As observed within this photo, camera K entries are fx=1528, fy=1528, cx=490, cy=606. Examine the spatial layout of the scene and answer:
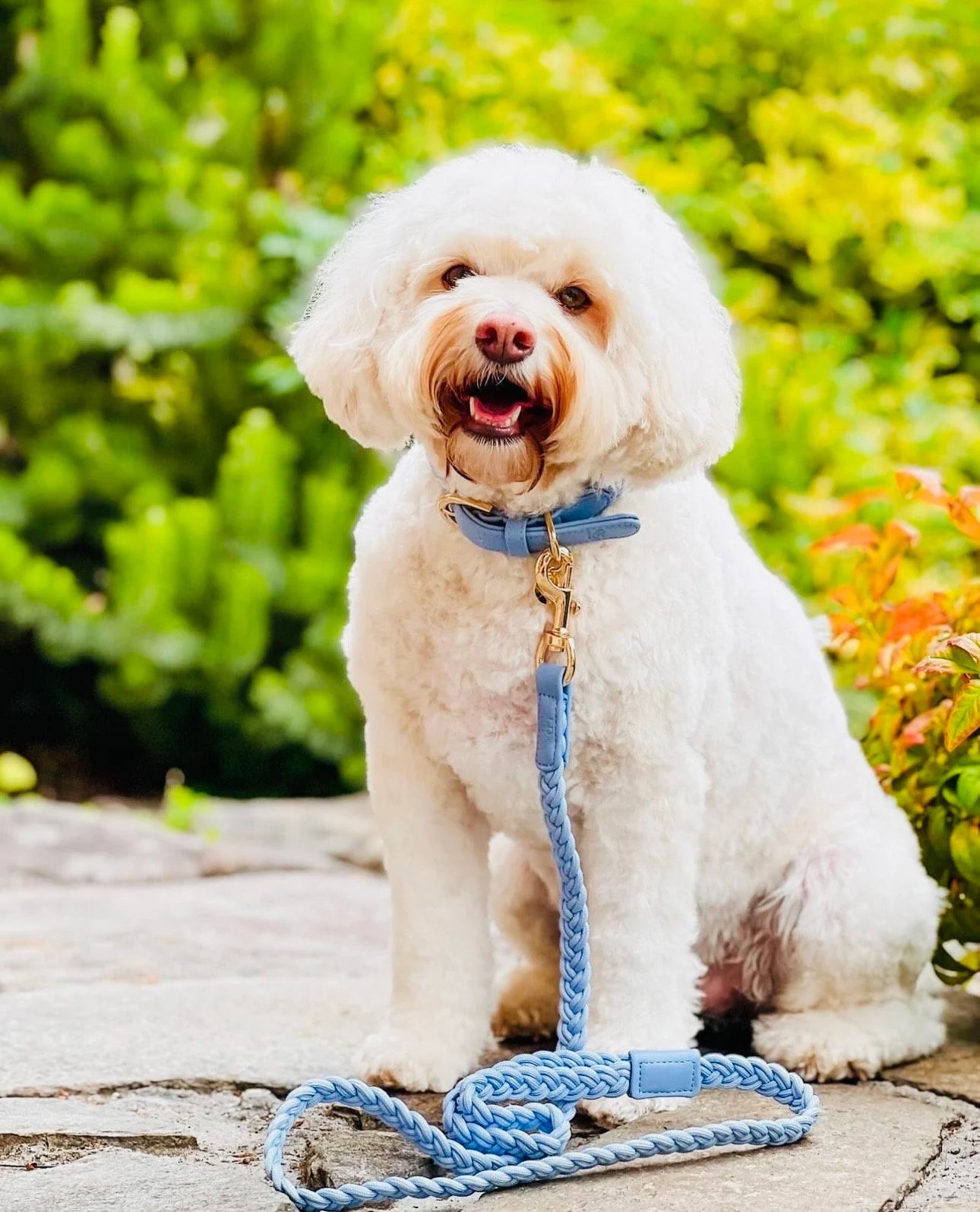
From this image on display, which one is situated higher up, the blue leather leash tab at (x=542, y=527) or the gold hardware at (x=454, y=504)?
the gold hardware at (x=454, y=504)

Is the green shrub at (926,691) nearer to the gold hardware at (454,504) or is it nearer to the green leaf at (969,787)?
the green leaf at (969,787)

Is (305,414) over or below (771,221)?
below

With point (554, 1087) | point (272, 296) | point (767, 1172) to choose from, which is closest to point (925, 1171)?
point (767, 1172)

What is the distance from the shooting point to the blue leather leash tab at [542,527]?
7.24 feet

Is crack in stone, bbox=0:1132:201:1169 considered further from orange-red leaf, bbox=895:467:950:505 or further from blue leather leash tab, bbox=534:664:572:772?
orange-red leaf, bbox=895:467:950:505

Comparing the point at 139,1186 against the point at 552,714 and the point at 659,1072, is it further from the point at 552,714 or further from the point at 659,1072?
the point at 552,714

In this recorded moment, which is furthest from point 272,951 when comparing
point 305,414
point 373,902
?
point 305,414

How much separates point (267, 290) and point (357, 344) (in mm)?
3534

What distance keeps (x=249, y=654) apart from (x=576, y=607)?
130 inches

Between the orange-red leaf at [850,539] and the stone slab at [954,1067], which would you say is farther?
the orange-red leaf at [850,539]

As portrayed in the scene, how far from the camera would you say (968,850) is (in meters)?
2.68

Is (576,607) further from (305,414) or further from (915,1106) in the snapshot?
(305,414)

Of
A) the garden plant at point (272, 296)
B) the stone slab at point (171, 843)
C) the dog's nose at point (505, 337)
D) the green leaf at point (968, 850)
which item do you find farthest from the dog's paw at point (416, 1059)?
the garden plant at point (272, 296)

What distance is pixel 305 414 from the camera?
5598 mm
